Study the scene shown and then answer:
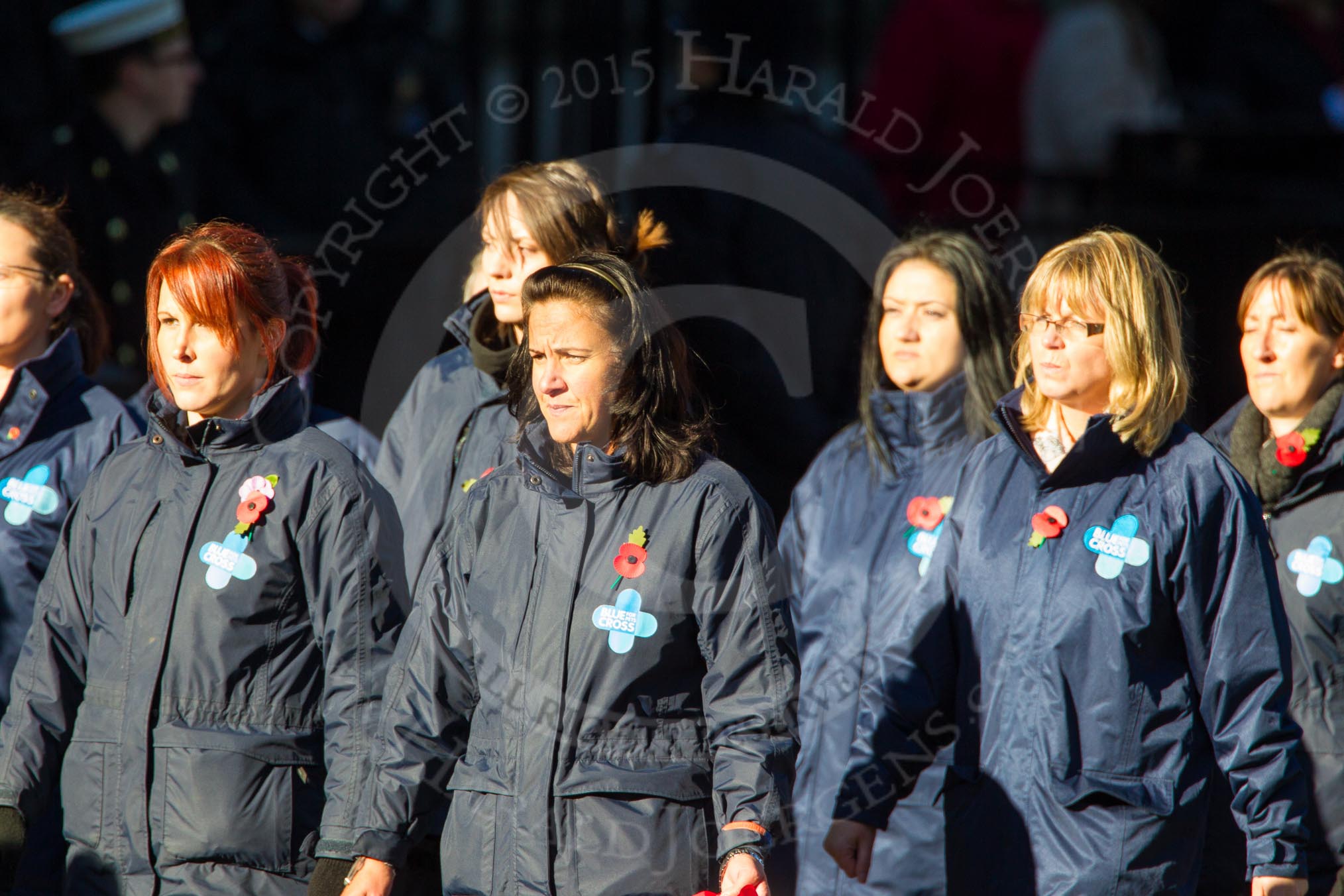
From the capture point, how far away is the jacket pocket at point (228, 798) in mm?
3059

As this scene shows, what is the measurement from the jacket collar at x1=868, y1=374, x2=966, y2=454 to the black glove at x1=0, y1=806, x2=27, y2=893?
7.56 feet

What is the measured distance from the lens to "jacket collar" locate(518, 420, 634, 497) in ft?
9.71

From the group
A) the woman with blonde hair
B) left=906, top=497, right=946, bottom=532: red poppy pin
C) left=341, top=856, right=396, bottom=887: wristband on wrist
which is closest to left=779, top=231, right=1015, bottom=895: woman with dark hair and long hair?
left=906, top=497, right=946, bottom=532: red poppy pin

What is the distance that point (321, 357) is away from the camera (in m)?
5.97

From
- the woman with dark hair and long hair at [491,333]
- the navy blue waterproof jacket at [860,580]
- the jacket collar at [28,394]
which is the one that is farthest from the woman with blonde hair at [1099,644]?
the jacket collar at [28,394]

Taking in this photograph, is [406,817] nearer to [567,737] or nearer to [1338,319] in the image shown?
[567,737]

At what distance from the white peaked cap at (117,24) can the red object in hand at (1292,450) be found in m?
4.43

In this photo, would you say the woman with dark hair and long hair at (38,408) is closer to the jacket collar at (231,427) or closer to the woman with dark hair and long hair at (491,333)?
the jacket collar at (231,427)

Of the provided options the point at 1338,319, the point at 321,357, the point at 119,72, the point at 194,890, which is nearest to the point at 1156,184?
the point at 1338,319

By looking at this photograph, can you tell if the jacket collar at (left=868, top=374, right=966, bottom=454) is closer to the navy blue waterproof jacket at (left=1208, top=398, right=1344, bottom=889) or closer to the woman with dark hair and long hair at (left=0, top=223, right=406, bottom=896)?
the navy blue waterproof jacket at (left=1208, top=398, right=1344, bottom=889)

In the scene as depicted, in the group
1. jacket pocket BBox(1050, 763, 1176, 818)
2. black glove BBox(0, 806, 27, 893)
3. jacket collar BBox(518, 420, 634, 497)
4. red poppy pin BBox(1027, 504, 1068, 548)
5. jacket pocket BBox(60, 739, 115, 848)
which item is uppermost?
jacket collar BBox(518, 420, 634, 497)

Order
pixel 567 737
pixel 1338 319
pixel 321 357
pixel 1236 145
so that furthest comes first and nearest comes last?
pixel 1236 145 → pixel 321 357 → pixel 1338 319 → pixel 567 737

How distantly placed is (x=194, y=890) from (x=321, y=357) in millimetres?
3185

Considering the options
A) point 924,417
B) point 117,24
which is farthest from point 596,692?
point 117,24
